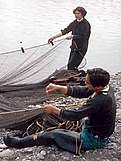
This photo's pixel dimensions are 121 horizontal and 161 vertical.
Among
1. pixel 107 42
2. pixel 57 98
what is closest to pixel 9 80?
pixel 57 98

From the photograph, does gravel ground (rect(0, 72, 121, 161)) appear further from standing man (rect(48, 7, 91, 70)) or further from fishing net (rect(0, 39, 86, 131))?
standing man (rect(48, 7, 91, 70))

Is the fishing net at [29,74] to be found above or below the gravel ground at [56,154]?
above

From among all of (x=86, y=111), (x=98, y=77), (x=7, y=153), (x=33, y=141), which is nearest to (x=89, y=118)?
(x=86, y=111)

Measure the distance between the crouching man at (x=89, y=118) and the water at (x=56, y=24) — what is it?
8.66 meters

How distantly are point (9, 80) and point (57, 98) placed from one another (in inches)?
45.6

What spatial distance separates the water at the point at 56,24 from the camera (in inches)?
590

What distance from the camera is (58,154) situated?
4.55 metres

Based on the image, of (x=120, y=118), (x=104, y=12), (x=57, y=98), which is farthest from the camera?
(x=104, y=12)

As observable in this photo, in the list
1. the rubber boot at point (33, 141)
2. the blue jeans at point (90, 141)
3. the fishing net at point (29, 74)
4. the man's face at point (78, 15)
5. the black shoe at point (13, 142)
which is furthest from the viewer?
the man's face at point (78, 15)

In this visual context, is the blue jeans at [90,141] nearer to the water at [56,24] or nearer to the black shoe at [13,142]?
the black shoe at [13,142]

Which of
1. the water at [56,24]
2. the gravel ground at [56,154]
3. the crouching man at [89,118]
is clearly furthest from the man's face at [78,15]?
the water at [56,24]

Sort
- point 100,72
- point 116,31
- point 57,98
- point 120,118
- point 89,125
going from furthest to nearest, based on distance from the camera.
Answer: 1. point 116,31
2. point 57,98
3. point 120,118
4. point 89,125
5. point 100,72

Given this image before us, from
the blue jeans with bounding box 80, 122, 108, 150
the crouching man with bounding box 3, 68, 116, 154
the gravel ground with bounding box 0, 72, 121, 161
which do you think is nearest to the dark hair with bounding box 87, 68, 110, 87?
the crouching man with bounding box 3, 68, 116, 154

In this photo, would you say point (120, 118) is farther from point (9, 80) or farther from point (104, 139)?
point (9, 80)
